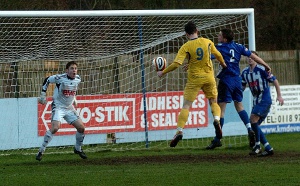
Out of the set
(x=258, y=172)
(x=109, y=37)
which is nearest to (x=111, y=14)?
(x=109, y=37)

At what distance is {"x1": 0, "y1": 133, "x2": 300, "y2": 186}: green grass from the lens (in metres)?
11.4

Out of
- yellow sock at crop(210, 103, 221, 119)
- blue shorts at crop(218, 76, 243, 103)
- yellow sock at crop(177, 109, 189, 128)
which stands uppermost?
blue shorts at crop(218, 76, 243, 103)

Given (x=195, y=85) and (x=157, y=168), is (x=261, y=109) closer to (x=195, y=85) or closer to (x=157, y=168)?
(x=195, y=85)

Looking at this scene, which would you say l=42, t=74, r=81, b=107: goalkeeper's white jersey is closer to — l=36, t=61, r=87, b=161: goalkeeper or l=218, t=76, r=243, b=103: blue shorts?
l=36, t=61, r=87, b=161: goalkeeper

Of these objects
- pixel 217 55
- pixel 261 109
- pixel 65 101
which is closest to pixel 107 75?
pixel 65 101

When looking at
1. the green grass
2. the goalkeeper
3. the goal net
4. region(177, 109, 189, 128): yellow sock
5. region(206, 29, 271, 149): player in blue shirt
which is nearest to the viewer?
the green grass

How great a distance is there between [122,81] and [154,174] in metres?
6.11

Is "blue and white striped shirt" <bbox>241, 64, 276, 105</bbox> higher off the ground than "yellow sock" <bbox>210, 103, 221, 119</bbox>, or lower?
higher

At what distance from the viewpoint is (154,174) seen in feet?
39.9

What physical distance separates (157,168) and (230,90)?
2873mm

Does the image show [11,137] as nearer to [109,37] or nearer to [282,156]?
[109,37]

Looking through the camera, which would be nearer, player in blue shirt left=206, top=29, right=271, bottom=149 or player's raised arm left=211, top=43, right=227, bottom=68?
player's raised arm left=211, top=43, right=227, bottom=68

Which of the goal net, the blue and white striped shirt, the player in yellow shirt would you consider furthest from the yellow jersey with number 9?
the goal net

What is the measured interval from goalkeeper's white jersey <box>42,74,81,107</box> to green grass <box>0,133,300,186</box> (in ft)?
3.51
